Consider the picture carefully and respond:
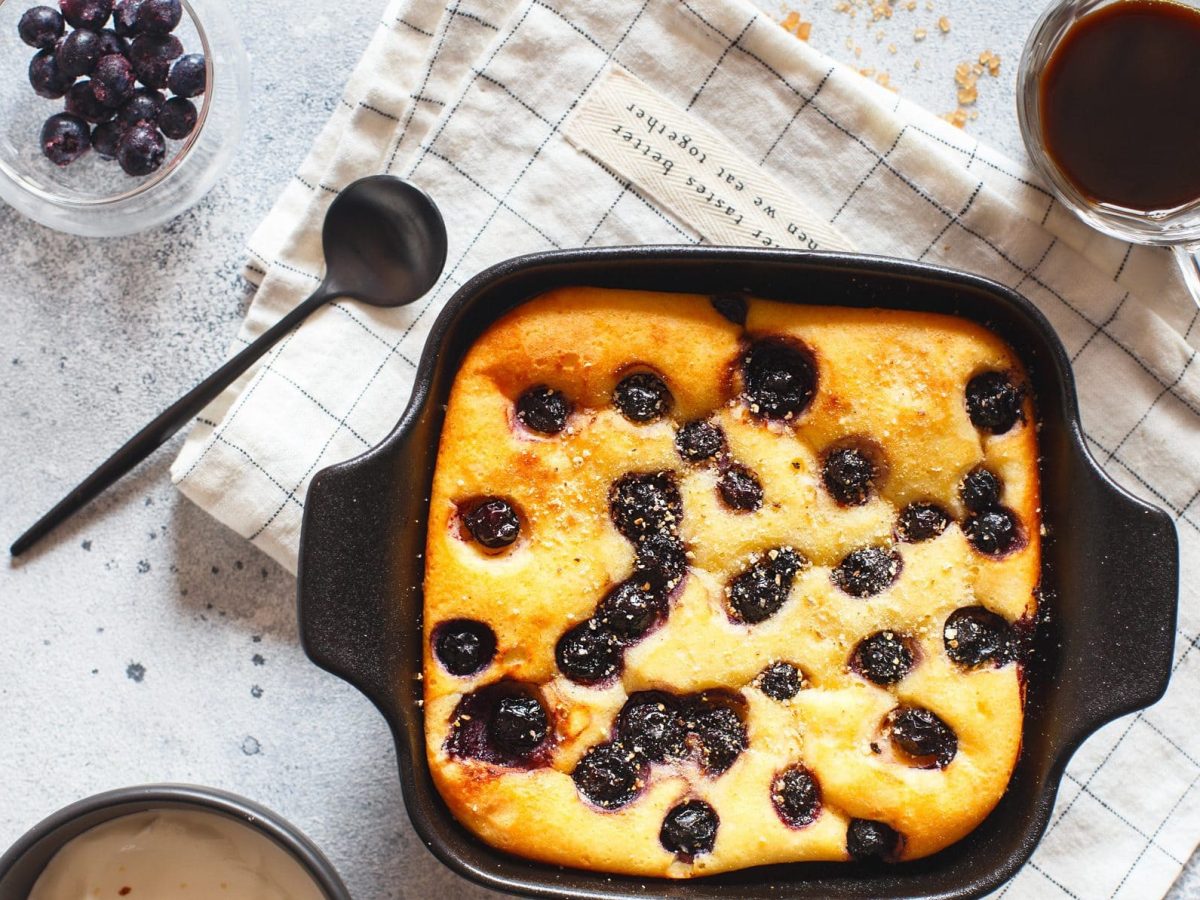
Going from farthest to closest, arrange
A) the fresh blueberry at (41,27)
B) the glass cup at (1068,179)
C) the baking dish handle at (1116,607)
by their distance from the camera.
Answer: the fresh blueberry at (41,27) < the glass cup at (1068,179) < the baking dish handle at (1116,607)

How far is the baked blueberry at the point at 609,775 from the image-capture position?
1.72 metres

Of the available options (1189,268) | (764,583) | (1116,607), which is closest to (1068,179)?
(1189,268)

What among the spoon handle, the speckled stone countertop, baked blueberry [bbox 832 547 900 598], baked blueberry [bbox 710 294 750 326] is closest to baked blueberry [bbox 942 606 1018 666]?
baked blueberry [bbox 832 547 900 598]

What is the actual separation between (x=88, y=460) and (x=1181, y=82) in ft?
6.29

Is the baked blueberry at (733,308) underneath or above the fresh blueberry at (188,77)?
above

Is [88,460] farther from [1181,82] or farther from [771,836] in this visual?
[1181,82]

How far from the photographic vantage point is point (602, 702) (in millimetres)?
1734

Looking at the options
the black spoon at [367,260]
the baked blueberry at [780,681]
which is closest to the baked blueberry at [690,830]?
the baked blueberry at [780,681]

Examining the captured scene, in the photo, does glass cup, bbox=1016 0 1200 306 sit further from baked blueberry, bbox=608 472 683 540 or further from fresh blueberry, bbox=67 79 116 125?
fresh blueberry, bbox=67 79 116 125

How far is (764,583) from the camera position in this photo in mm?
1735

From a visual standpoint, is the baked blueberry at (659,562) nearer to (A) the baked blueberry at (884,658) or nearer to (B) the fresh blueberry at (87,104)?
(A) the baked blueberry at (884,658)

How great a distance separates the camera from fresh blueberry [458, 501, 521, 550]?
1.71 metres

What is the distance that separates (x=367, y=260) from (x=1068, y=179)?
113 centimetres

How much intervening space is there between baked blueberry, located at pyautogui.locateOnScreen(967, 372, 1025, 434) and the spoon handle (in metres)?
1.04
